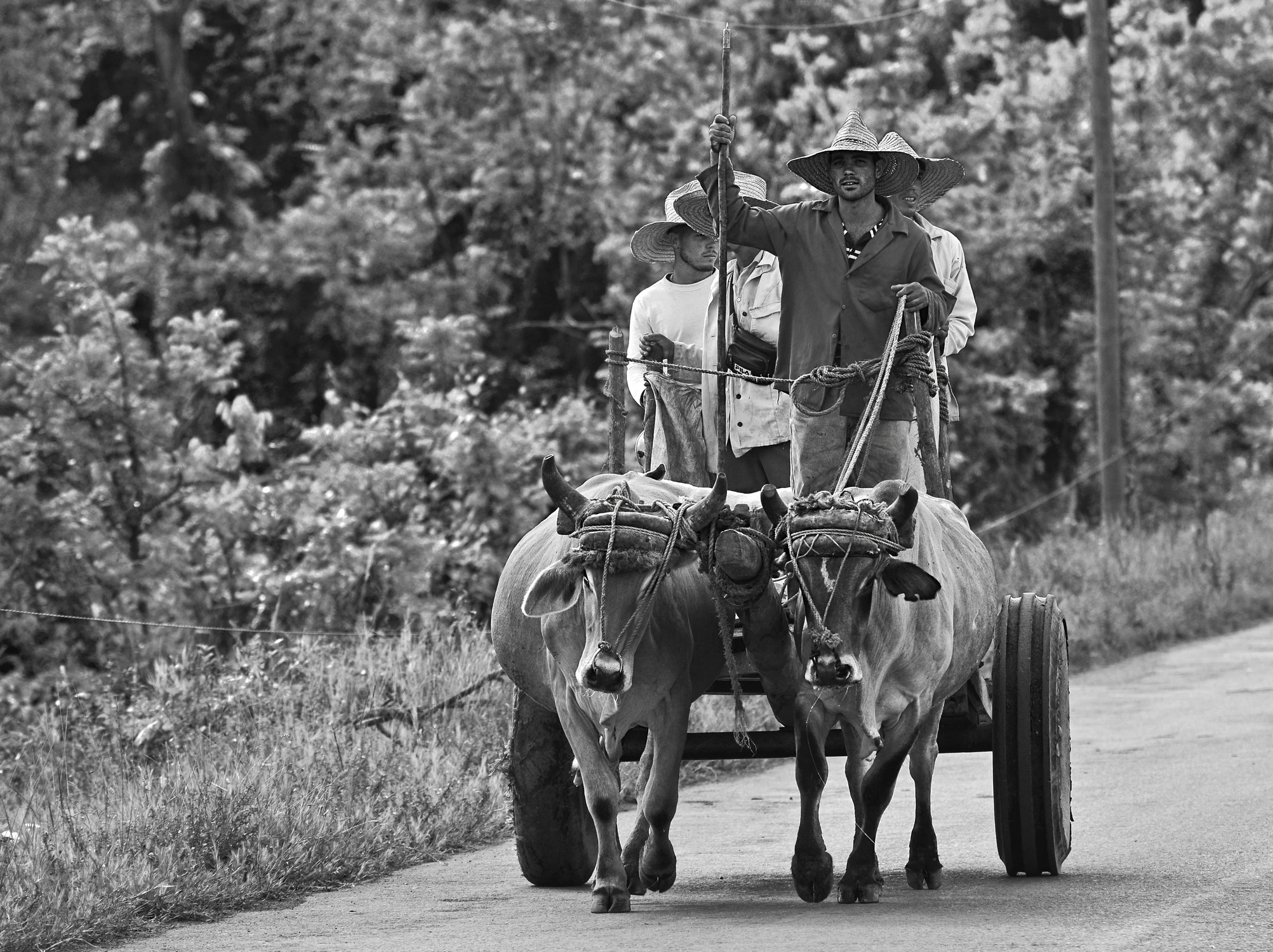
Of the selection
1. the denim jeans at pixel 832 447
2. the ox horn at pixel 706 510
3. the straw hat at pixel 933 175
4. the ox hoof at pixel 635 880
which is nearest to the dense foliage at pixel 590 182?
the straw hat at pixel 933 175

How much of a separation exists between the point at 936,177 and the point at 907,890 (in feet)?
10.2

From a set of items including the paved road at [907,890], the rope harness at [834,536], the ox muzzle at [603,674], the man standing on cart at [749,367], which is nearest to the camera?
the paved road at [907,890]

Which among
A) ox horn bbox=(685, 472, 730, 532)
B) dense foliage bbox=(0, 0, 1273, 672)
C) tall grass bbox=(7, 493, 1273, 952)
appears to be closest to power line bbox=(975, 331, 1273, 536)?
dense foliage bbox=(0, 0, 1273, 672)

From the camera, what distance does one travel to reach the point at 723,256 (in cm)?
855

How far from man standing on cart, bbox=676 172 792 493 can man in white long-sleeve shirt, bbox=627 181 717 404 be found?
7 cm

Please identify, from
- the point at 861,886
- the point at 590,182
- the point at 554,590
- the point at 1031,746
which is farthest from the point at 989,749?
the point at 590,182

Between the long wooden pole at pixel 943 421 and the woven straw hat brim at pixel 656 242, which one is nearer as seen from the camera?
the long wooden pole at pixel 943 421

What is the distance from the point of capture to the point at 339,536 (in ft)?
50.9

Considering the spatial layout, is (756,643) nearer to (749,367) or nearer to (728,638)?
(728,638)

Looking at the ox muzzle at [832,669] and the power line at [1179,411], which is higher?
the power line at [1179,411]

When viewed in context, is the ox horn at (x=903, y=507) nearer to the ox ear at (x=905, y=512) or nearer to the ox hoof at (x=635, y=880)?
the ox ear at (x=905, y=512)

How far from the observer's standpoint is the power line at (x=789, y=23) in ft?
82.5

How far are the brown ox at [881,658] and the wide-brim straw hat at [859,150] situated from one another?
138 cm

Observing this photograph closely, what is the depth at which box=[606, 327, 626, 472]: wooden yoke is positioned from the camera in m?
9.02
